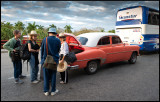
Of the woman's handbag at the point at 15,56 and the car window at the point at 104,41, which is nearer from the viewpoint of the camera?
the woman's handbag at the point at 15,56

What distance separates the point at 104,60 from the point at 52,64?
289 centimetres

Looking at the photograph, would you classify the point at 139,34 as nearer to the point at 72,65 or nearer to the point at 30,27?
the point at 72,65

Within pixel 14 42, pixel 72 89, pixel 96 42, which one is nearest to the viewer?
pixel 72 89

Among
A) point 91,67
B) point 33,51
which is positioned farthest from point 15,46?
point 91,67

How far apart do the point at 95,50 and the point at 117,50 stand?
1456 millimetres

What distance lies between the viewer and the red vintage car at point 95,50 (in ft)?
16.7

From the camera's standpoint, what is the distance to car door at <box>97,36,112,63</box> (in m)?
5.86

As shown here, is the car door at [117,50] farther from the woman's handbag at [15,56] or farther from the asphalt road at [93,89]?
the woman's handbag at [15,56]

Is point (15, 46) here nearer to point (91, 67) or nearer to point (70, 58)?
point (70, 58)

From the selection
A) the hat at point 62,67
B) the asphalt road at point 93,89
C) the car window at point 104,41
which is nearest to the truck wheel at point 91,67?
the asphalt road at point 93,89

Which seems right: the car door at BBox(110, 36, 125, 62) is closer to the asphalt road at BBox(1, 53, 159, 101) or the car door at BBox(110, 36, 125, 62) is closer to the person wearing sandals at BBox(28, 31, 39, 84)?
the asphalt road at BBox(1, 53, 159, 101)

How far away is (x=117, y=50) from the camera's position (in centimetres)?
636

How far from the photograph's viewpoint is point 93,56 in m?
5.30

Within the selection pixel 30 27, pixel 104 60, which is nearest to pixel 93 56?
pixel 104 60
